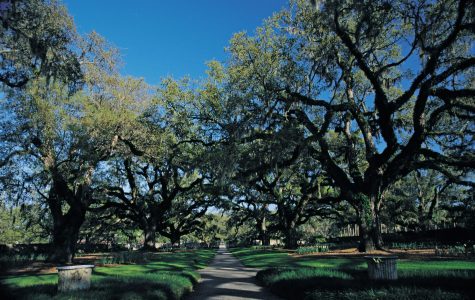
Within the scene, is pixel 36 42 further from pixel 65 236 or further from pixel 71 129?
pixel 65 236

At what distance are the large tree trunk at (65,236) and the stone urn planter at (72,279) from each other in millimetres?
14138

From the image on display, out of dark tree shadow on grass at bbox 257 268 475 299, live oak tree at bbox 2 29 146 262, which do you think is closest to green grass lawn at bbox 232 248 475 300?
dark tree shadow on grass at bbox 257 268 475 299

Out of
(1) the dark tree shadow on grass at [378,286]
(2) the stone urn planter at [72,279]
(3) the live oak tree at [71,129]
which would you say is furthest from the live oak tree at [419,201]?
(2) the stone urn planter at [72,279]

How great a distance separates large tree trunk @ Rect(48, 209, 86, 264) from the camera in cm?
2245

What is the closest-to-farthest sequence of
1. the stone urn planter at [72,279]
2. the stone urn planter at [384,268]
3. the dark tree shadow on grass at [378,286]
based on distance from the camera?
the dark tree shadow on grass at [378,286] → the stone urn planter at [72,279] → the stone urn planter at [384,268]

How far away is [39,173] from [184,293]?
17549 mm

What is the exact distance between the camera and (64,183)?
2336 cm

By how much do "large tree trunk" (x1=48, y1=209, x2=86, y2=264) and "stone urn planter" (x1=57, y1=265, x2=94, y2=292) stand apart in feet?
46.4

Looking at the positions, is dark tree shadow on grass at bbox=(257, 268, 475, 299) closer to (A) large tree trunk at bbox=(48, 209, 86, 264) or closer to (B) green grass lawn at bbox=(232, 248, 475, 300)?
(B) green grass lawn at bbox=(232, 248, 475, 300)

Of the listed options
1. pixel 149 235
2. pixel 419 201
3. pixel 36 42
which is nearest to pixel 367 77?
pixel 36 42

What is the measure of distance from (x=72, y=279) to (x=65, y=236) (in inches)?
591

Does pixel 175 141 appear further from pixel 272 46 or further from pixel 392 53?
pixel 392 53

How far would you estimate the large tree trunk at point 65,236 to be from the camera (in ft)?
73.7

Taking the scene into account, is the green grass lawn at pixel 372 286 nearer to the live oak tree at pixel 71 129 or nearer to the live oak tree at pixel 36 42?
the live oak tree at pixel 36 42
